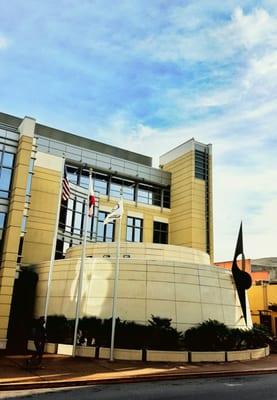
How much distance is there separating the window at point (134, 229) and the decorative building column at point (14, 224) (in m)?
19.2

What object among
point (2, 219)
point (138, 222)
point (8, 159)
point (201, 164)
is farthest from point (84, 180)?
point (2, 219)

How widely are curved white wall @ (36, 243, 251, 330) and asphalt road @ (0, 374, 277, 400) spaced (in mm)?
7257

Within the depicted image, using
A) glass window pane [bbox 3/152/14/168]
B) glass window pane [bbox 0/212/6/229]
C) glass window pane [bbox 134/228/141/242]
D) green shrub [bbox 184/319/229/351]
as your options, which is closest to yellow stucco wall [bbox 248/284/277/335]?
glass window pane [bbox 134/228/141/242]

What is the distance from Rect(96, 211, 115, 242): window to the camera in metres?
39.1

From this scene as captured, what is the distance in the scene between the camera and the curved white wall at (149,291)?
2155 cm

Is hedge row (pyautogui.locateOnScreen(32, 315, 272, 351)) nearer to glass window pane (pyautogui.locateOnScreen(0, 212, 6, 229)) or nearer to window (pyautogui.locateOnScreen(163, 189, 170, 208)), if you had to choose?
glass window pane (pyautogui.locateOnScreen(0, 212, 6, 229))

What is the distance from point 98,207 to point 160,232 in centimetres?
820

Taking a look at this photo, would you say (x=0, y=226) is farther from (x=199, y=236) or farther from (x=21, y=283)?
(x=199, y=236)

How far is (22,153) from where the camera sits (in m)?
23.7

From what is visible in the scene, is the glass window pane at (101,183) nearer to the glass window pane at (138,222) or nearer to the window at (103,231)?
the window at (103,231)

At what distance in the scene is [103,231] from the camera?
39.5 m

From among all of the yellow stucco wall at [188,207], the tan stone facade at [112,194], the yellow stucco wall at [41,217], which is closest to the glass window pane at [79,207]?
the tan stone facade at [112,194]

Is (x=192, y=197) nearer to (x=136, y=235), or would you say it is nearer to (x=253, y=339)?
(x=136, y=235)

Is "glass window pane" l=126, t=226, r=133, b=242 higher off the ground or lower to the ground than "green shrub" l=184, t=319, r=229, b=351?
higher
